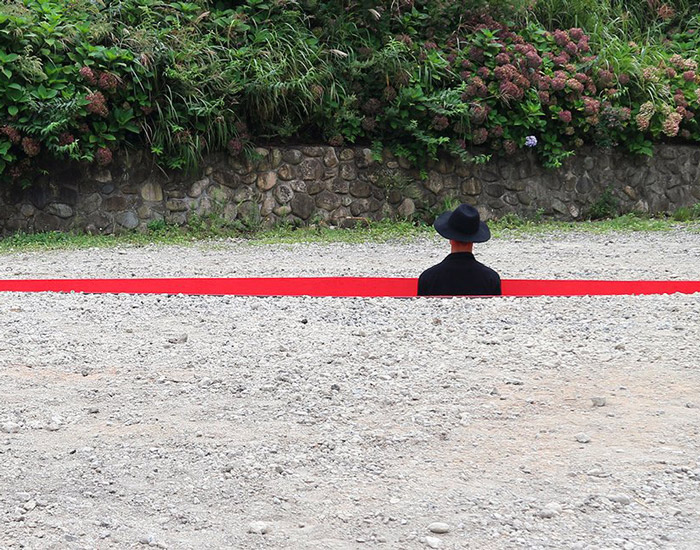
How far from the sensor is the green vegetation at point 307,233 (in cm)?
870

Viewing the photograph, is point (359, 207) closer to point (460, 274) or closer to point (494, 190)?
point (494, 190)

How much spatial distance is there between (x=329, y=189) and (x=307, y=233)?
2.16ft

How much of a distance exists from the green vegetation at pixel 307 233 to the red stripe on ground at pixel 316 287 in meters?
2.51

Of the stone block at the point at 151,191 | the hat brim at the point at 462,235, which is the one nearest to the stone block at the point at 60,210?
the stone block at the point at 151,191

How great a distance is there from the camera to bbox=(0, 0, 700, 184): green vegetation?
866 cm

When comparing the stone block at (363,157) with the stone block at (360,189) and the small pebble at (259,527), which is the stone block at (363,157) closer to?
the stone block at (360,189)

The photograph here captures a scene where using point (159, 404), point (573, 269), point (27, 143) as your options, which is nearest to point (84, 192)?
point (27, 143)

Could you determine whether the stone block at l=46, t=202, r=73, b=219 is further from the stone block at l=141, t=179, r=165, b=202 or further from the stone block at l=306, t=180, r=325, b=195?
the stone block at l=306, t=180, r=325, b=195

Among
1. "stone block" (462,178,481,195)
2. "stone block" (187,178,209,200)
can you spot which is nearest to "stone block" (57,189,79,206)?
"stone block" (187,178,209,200)

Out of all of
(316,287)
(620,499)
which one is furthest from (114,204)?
(620,499)

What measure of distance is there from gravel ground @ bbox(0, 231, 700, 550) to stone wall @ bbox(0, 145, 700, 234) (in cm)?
359

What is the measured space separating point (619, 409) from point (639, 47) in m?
9.35

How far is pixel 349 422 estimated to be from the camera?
333cm

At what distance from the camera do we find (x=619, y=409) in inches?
134
